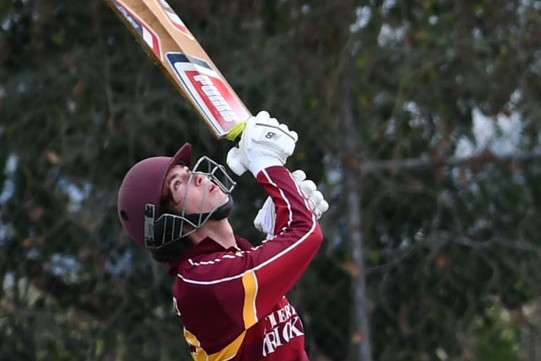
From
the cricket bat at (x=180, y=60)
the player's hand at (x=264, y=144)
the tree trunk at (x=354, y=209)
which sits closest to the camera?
the player's hand at (x=264, y=144)

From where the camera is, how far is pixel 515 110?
21.7ft

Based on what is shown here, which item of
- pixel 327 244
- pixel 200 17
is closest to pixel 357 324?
pixel 327 244

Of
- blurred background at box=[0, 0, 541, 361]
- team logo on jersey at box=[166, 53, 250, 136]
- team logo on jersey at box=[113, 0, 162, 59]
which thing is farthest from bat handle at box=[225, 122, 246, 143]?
blurred background at box=[0, 0, 541, 361]

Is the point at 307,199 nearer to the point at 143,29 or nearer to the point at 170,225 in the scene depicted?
the point at 170,225

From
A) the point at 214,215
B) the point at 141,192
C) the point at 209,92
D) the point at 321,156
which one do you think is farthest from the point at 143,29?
the point at 321,156

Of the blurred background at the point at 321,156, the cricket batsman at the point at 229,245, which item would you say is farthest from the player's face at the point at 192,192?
the blurred background at the point at 321,156

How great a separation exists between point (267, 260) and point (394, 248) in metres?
3.79

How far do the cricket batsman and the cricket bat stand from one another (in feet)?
0.67

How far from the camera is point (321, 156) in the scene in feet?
20.6

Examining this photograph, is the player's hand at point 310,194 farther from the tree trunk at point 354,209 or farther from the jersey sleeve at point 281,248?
the tree trunk at point 354,209

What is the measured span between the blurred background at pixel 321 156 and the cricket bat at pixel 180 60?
101 inches

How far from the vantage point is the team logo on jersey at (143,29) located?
3.43 meters

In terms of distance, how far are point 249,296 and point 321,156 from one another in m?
3.34

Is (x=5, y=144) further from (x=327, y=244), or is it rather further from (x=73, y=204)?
(x=327, y=244)
